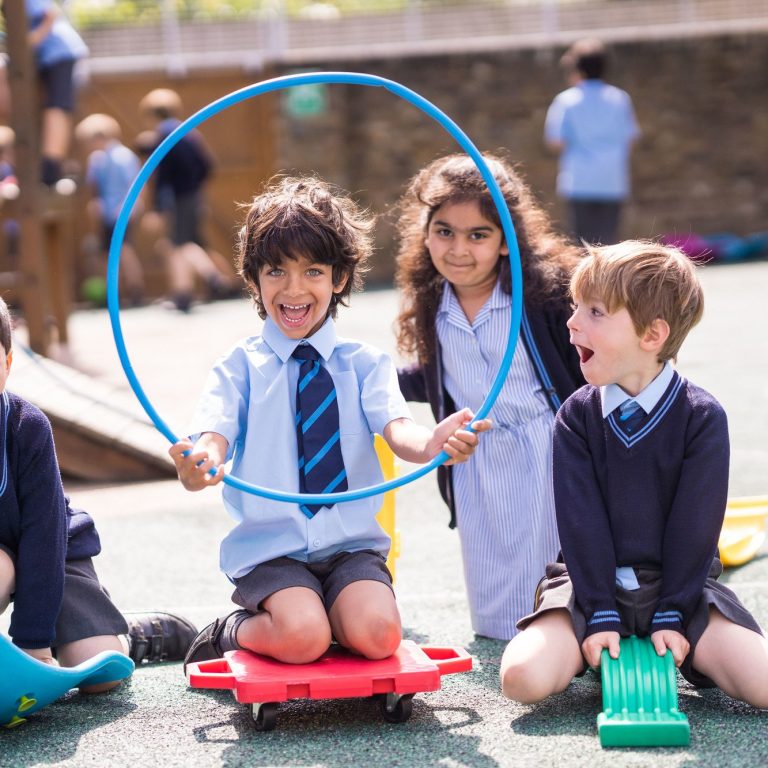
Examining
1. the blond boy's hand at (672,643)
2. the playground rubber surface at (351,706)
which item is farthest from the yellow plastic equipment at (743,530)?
the blond boy's hand at (672,643)

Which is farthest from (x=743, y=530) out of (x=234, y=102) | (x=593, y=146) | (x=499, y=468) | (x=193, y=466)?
(x=593, y=146)

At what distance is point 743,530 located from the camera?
4082mm

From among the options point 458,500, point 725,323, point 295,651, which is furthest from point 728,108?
point 295,651

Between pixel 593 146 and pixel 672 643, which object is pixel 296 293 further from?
pixel 593 146

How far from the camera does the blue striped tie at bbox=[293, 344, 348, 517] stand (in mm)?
2969

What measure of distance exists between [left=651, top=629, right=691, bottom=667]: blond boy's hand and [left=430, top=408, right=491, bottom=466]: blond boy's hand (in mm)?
561

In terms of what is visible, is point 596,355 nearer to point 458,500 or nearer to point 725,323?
point 458,500

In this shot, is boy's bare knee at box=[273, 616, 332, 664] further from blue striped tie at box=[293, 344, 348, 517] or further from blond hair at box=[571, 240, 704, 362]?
blond hair at box=[571, 240, 704, 362]

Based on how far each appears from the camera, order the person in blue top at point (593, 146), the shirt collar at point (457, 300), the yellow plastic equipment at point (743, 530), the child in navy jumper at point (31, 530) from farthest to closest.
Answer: the person in blue top at point (593, 146) → the yellow plastic equipment at point (743, 530) → the shirt collar at point (457, 300) → the child in navy jumper at point (31, 530)

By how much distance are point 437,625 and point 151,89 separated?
501 inches

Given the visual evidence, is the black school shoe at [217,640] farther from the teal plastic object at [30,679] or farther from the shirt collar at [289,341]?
the shirt collar at [289,341]

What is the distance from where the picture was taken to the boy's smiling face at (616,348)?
2.82 m

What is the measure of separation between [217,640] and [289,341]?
2.40ft

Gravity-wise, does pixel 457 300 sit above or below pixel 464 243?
below
